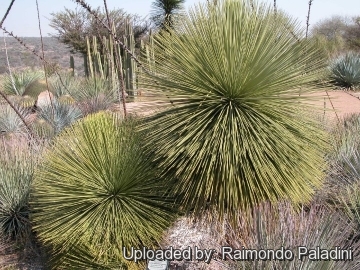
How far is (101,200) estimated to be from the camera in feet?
9.59

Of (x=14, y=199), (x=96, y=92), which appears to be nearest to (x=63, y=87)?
(x=96, y=92)

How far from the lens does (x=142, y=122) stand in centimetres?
299

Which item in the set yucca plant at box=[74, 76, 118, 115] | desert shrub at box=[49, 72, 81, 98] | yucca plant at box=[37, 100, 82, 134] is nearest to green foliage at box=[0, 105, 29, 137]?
yucca plant at box=[37, 100, 82, 134]

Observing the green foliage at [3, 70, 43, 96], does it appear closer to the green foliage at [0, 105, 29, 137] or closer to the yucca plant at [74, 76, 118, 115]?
the yucca plant at [74, 76, 118, 115]

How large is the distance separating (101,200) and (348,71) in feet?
37.9

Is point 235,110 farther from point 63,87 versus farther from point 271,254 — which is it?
point 63,87

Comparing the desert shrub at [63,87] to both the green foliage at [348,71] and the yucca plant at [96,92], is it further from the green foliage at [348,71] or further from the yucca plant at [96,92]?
the green foliage at [348,71]

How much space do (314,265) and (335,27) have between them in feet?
111

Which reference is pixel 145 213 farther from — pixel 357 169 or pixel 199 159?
pixel 357 169

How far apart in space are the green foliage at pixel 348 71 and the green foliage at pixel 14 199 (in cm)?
1071

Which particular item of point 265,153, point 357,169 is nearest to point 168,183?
point 265,153

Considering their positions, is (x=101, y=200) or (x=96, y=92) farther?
(x=96, y=92)

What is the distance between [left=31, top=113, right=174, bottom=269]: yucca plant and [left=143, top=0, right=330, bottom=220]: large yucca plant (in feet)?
0.83

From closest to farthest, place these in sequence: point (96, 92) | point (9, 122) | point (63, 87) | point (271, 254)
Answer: point (271, 254)
point (9, 122)
point (96, 92)
point (63, 87)
